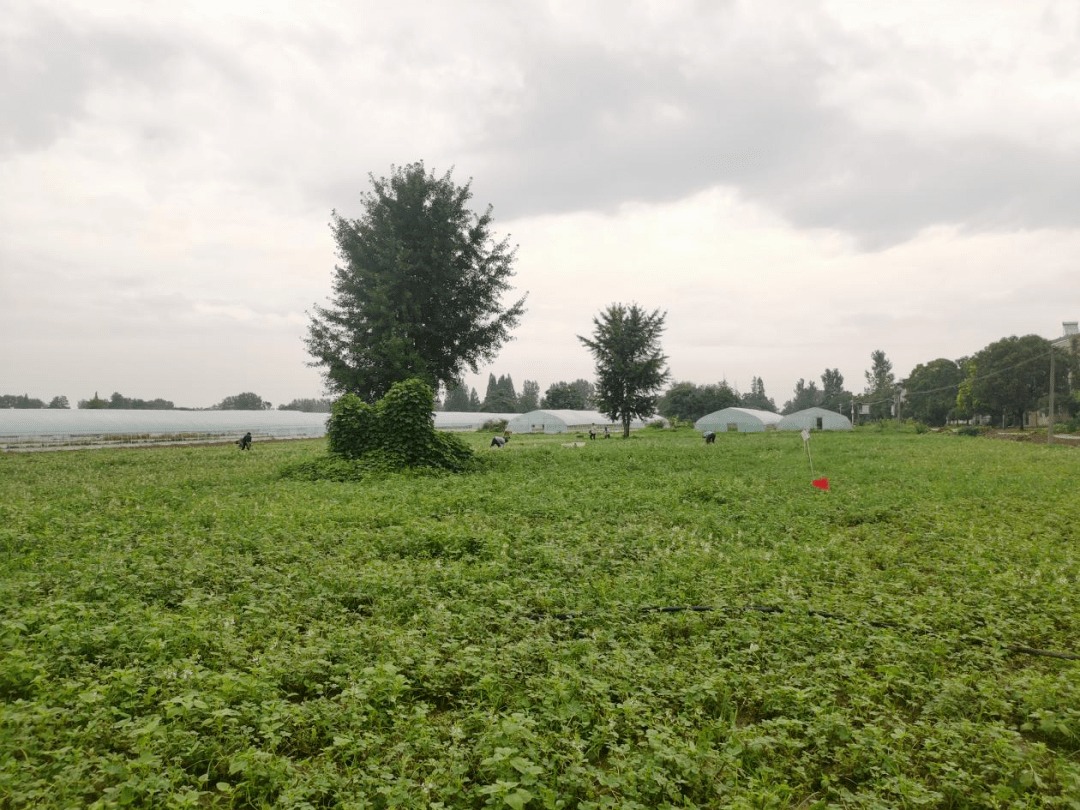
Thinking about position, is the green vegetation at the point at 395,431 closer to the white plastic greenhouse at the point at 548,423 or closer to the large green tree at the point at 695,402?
the white plastic greenhouse at the point at 548,423

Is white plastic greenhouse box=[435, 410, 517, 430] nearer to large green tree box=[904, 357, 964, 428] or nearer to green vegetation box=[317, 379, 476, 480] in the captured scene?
green vegetation box=[317, 379, 476, 480]

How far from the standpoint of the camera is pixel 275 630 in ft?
19.4

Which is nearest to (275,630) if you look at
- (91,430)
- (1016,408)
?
(91,430)

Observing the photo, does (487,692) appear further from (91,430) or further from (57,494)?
(91,430)

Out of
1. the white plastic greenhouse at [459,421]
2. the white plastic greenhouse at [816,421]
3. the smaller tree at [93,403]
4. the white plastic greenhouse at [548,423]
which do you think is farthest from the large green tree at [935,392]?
the smaller tree at [93,403]

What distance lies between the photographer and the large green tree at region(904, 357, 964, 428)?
84125mm

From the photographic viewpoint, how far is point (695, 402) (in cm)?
8588

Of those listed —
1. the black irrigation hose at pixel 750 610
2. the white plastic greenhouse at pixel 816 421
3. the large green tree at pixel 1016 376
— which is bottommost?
the black irrigation hose at pixel 750 610

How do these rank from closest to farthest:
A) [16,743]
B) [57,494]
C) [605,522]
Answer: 1. [16,743]
2. [605,522]
3. [57,494]

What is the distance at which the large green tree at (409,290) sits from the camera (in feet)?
77.5

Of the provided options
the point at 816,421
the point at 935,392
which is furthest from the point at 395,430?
the point at 935,392

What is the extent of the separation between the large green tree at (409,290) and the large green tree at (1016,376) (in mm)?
59179

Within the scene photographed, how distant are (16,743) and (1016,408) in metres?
78.6

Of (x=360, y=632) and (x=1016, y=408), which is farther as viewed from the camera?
(x=1016, y=408)
